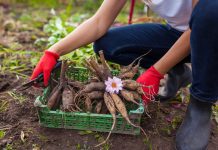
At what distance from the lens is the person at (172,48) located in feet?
5.24

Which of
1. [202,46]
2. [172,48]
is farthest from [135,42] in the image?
[202,46]

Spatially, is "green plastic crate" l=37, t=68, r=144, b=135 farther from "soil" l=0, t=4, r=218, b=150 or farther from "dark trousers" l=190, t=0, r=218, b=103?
"dark trousers" l=190, t=0, r=218, b=103

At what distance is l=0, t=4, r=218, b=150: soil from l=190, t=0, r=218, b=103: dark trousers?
37cm

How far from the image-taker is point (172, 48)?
1.83m

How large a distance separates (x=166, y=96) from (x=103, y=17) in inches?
27.1

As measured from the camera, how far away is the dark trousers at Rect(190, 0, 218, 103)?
61.0 inches

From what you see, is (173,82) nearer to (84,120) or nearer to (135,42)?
(135,42)

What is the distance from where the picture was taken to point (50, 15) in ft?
13.5

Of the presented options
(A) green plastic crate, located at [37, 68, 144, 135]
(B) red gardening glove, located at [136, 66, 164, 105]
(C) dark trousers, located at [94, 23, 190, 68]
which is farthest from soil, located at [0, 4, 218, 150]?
(C) dark trousers, located at [94, 23, 190, 68]

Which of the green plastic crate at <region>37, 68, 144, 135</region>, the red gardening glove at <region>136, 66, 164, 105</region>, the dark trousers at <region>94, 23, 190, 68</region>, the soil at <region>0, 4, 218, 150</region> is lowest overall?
the soil at <region>0, 4, 218, 150</region>

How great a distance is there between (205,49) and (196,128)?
17.4 inches

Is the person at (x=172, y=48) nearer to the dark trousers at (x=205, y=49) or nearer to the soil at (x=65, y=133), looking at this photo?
the dark trousers at (x=205, y=49)

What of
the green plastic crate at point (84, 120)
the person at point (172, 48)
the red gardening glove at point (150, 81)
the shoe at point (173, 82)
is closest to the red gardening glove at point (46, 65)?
the person at point (172, 48)

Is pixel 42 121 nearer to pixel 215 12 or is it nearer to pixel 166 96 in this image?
pixel 166 96
